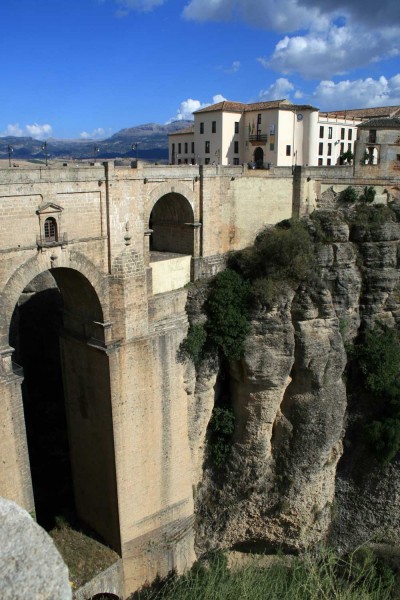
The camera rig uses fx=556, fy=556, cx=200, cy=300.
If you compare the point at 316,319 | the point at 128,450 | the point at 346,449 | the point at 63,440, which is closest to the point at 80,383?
the point at 128,450

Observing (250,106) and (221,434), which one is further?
(250,106)

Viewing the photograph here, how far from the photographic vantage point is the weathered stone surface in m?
3.75

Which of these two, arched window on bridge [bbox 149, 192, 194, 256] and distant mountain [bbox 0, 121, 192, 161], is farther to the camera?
distant mountain [bbox 0, 121, 192, 161]

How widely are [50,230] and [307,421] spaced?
1109 centimetres

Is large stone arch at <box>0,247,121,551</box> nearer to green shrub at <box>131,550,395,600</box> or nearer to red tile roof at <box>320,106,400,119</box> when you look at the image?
green shrub at <box>131,550,395,600</box>

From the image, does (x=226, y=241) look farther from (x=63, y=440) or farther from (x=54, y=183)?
(x=63, y=440)

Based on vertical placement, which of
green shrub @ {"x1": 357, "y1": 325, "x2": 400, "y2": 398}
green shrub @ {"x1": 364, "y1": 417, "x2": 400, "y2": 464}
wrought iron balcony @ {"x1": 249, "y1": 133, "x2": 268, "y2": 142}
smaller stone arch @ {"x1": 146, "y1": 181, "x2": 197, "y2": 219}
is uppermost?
wrought iron balcony @ {"x1": 249, "y1": 133, "x2": 268, "y2": 142}

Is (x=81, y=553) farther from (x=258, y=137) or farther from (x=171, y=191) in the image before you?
(x=258, y=137)

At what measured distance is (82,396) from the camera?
57.1 ft

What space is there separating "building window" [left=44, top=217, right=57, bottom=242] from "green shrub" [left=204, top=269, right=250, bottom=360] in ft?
19.7

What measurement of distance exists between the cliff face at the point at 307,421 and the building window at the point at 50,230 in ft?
18.8

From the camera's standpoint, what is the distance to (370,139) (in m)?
23.9

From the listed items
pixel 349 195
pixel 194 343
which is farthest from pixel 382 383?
pixel 349 195

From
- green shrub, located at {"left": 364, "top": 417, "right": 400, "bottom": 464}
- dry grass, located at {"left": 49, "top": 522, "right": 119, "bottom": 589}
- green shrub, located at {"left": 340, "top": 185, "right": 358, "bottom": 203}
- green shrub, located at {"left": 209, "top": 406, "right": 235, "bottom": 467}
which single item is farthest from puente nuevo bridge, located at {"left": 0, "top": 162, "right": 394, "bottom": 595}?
green shrub, located at {"left": 364, "top": 417, "right": 400, "bottom": 464}
